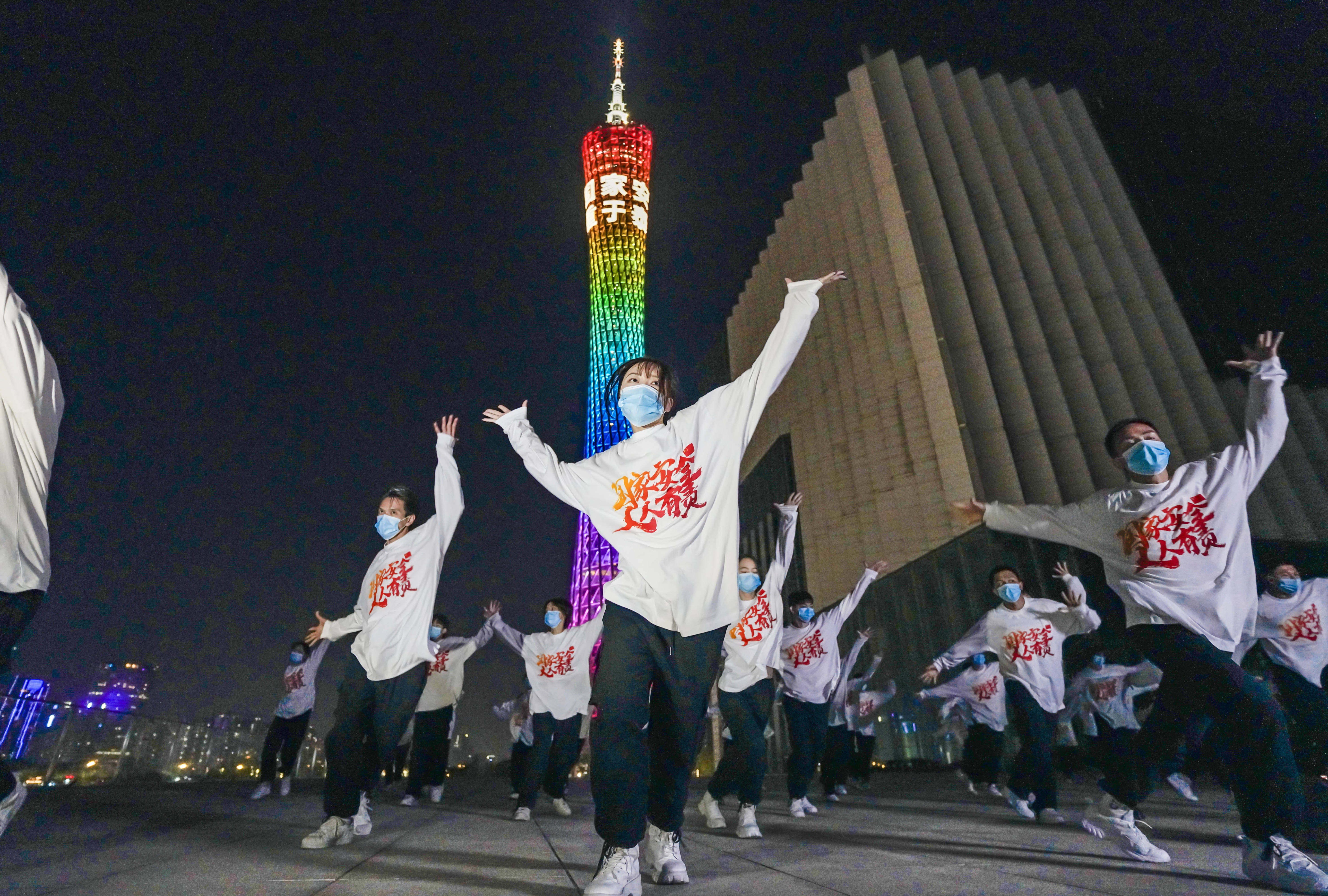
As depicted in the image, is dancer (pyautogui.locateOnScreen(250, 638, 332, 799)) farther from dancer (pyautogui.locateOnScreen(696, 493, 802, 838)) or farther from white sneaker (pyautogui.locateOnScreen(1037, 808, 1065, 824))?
white sneaker (pyautogui.locateOnScreen(1037, 808, 1065, 824))

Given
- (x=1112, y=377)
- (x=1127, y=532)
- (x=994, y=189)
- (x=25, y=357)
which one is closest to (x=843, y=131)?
(x=994, y=189)

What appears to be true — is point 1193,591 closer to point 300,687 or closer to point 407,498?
point 407,498

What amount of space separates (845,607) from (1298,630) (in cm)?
385

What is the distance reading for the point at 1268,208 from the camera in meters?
25.4

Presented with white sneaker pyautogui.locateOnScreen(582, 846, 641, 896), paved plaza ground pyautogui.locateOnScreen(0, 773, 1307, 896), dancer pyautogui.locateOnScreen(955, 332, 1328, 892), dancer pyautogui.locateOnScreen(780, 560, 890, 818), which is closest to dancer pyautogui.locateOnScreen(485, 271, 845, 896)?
white sneaker pyautogui.locateOnScreen(582, 846, 641, 896)

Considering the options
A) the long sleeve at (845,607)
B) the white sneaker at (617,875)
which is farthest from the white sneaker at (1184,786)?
the white sneaker at (617,875)

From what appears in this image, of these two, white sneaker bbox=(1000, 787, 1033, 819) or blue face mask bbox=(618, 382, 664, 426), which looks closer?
blue face mask bbox=(618, 382, 664, 426)

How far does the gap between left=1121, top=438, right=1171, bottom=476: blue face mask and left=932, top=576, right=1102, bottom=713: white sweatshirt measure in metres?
2.58

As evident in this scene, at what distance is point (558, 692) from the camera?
293 inches

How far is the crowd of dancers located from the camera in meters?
2.85

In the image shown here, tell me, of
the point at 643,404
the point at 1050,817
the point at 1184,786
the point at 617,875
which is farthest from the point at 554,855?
the point at 1184,786

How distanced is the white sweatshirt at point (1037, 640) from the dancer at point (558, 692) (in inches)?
137

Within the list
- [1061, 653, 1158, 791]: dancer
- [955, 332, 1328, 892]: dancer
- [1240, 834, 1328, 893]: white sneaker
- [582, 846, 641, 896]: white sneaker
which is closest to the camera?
[582, 846, 641, 896]: white sneaker

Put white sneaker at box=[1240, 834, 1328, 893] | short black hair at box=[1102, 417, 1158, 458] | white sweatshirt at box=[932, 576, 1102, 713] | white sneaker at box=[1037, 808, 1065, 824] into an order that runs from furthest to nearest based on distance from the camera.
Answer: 1. white sweatshirt at box=[932, 576, 1102, 713]
2. white sneaker at box=[1037, 808, 1065, 824]
3. short black hair at box=[1102, 417, 1158, 458]
4. white sneaker at box=[1240, 834, 1328, 893]
